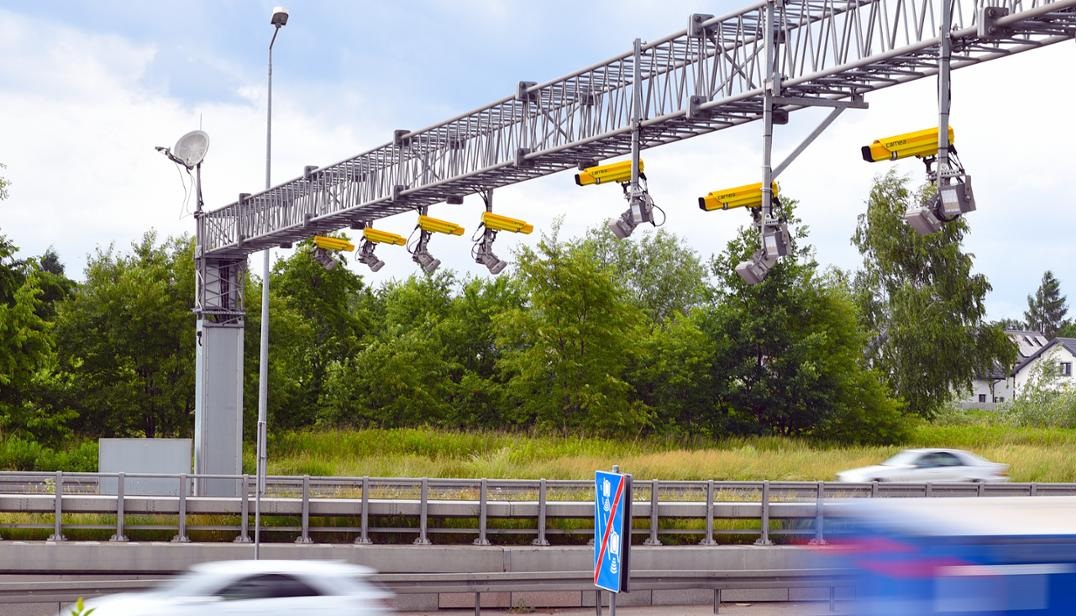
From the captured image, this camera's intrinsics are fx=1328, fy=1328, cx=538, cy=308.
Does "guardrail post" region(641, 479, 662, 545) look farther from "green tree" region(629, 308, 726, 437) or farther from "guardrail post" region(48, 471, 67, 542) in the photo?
"green tree" region(629, 308, 726, 437)

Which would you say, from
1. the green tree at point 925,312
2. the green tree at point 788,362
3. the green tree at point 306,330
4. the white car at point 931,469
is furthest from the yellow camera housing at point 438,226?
the green tree at point 925,312

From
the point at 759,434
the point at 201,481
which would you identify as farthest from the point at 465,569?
the point at 759,434

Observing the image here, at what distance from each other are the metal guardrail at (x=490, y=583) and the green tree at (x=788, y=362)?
112 ft

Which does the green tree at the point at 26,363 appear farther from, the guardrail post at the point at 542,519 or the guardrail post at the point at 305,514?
the guardrail post at the point at 542,519

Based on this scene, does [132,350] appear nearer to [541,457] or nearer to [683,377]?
[541,457]

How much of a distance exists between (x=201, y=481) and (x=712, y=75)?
1432cm

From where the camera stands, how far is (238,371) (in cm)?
2923

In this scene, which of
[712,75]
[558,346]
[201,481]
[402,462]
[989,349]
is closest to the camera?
[712,75]

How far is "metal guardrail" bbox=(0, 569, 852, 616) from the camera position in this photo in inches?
609

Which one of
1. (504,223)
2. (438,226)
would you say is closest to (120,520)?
(438,226)

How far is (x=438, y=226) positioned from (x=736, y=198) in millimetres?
8750

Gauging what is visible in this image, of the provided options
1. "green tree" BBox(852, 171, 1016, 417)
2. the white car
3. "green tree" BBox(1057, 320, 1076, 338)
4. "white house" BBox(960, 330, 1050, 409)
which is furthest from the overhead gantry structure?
"green tree" BBox(1057, 320, 1076, 338)

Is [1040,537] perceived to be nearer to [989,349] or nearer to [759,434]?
[759,434]

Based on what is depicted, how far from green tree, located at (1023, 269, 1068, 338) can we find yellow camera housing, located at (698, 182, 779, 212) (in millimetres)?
167413
